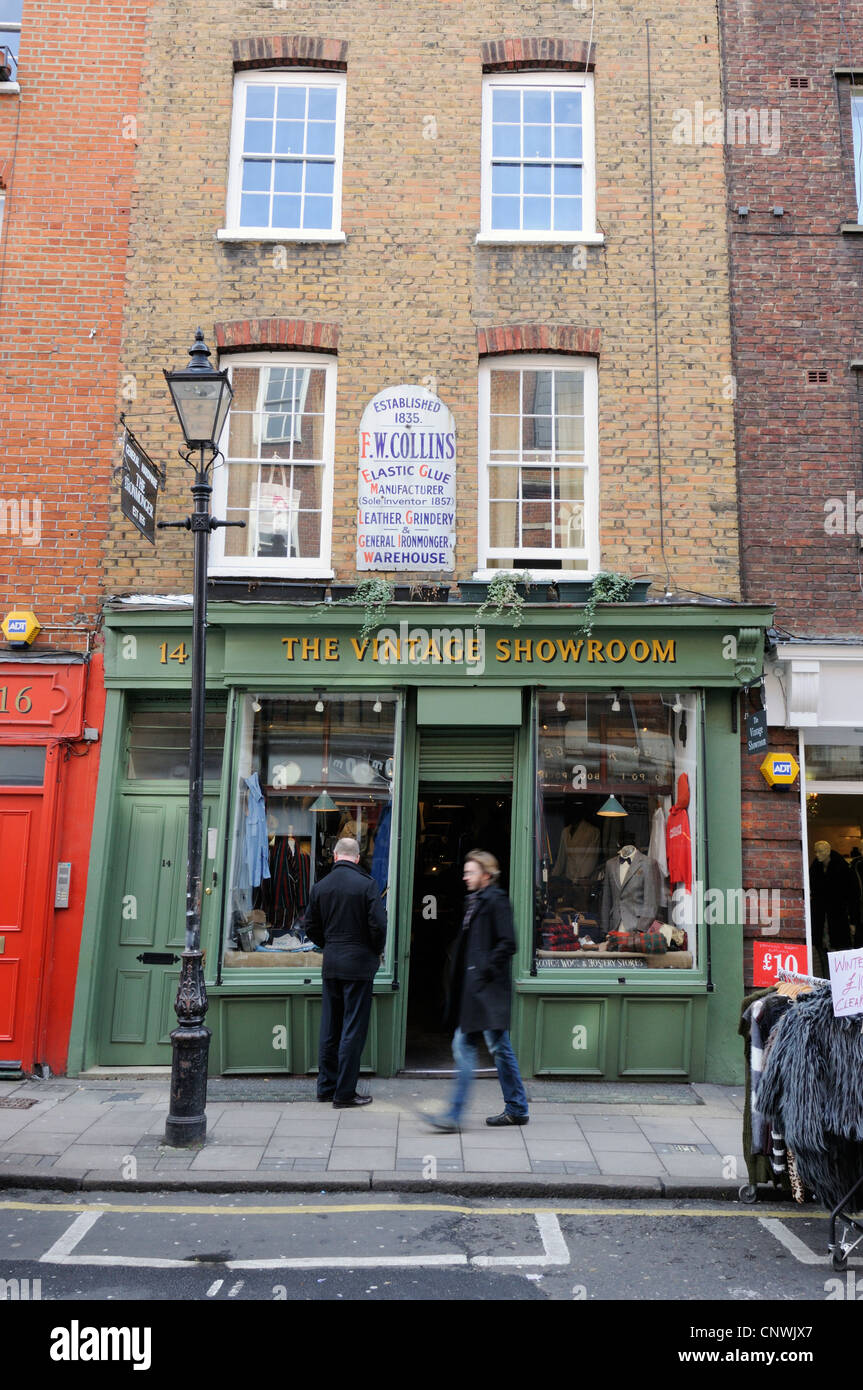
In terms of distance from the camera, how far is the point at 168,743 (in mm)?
9906

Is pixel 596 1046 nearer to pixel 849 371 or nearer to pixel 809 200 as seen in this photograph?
pixel 849 371

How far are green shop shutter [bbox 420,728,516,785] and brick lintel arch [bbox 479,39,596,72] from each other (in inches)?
274

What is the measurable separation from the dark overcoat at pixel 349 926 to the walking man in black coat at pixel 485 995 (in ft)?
2.48

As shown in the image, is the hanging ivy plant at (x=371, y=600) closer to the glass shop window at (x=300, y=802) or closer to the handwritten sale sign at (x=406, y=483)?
the handwritten sale sign at (x=406, y=483)

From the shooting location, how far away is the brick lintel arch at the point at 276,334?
10.0 metres

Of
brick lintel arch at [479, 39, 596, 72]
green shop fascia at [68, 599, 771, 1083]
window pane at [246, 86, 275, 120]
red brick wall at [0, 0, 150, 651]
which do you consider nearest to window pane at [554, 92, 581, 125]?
brick lintel arch at [479, 39, 596, 72]

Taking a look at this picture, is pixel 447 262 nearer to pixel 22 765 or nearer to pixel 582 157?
pixel 582 157

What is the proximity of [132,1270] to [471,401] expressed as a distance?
7815 mm

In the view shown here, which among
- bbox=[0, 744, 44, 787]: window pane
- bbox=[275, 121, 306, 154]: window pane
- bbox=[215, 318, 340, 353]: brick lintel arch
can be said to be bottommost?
bbox=[0, 744, 44, 787]: window pane

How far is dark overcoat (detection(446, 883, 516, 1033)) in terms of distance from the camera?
293 inches

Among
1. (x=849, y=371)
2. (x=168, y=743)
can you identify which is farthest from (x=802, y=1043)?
(x=849, y=371)

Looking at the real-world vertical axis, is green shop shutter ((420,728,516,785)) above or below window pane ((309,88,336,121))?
below

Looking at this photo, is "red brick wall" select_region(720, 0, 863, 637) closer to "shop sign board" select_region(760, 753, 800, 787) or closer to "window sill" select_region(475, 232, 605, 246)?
"shop sign board" select_region(760, 753, 800, 787)

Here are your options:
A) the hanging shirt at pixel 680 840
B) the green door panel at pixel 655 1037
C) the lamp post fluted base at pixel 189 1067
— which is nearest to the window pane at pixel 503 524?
the hanging shirt at pixel 680 840
